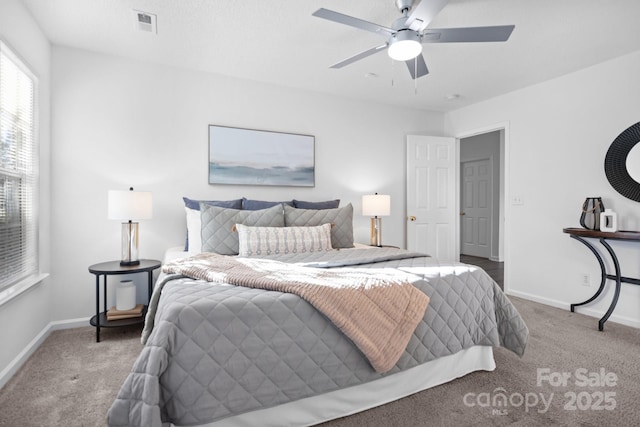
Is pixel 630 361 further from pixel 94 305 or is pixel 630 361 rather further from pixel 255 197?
pixel 94 305

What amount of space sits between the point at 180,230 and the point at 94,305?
3.22 feet

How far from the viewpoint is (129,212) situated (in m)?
2.81

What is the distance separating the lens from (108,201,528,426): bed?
1328 mm

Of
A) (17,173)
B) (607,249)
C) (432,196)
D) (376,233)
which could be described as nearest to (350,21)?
(17,173)

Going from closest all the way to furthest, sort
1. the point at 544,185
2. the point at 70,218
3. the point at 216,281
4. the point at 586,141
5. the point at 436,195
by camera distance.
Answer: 1. the point at 216,281
2. the point at 70,218
3. the point at 586,141
4. the point at 544,185
5. the point at 436,195

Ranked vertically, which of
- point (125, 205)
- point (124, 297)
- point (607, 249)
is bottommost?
point (124, 297)

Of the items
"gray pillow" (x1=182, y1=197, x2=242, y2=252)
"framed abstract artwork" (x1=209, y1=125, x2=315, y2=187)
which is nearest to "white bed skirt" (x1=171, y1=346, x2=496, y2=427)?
"gray pillow" (x1=182, y1=197, x2=242, y2=252)

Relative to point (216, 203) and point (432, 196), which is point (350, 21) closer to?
point (216, 203)

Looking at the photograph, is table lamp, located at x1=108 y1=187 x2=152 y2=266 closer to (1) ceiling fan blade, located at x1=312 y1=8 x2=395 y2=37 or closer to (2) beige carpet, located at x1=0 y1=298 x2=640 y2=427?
(2) beige carpet, located at x1=0 y1=298 x2=640 y2=427

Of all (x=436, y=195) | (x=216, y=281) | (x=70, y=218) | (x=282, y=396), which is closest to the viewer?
(x=282, y=396)

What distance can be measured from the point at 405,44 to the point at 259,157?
2.08 metres

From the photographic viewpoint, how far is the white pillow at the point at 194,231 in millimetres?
3043

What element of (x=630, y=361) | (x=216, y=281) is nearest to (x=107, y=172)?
(x=216, y=281)

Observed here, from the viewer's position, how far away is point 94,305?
312 centimetres
